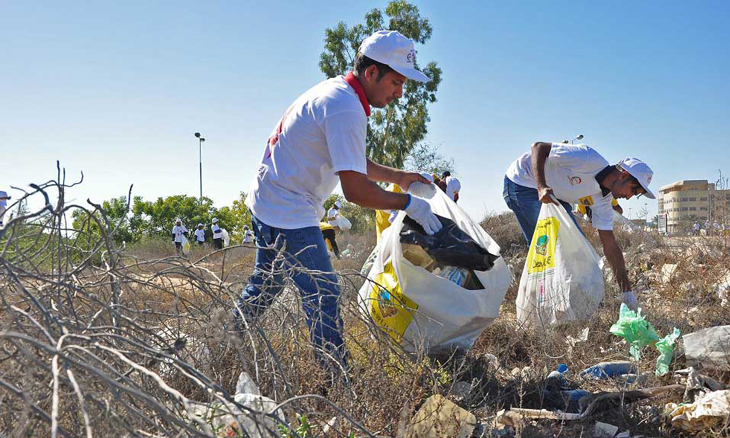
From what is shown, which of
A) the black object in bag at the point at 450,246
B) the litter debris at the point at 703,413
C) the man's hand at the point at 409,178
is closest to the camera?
the litter debris at the point at 703,413

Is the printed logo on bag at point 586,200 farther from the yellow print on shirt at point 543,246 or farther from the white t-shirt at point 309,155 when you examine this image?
the white t-shirt at point 309,155

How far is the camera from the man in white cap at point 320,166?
2436 millimetres

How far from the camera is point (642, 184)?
383 centimetres

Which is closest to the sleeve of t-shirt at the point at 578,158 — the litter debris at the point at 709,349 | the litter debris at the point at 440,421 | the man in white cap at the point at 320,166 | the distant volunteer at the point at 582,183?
the distant volunteer at the point at 582,183

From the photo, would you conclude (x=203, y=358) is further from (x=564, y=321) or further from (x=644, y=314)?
(x=644, y=314)

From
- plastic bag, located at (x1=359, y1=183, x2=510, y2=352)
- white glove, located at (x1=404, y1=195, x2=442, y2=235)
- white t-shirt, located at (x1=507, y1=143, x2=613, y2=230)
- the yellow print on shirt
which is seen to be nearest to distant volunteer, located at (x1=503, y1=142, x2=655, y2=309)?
white t-shirt, located at (x1=507, y1=143, x2=613, y2=230)

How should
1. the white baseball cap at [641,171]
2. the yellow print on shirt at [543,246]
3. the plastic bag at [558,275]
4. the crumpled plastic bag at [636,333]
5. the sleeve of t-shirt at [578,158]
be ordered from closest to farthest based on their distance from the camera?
the crumpled plastic bag at [636,333] → the plastic bag at [558,275] → the white baseball cap at [641,171] → the yellow print on shirt at [543,246] → the sleeve of t-shirt at [578,158]

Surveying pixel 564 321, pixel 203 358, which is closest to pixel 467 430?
pixel 203 358

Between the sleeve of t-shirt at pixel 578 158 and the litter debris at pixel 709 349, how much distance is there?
1593 millimetres

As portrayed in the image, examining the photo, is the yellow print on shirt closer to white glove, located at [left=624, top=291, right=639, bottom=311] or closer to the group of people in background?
white glove, located at [left=624, top=291, right=639, bottom=311]

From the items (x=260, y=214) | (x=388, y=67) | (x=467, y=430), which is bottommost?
(x=467, y=430)

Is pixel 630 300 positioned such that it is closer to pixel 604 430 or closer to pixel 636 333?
pixel 636 333

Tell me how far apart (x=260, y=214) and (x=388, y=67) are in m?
0.85

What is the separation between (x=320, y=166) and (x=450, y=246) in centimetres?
75
